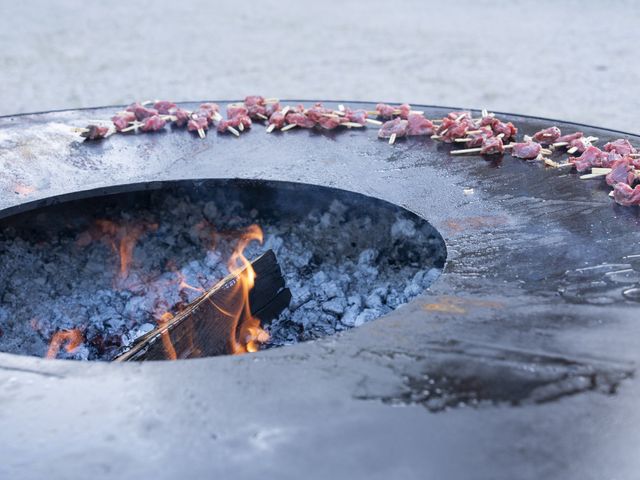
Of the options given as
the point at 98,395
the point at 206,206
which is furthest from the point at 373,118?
the point at 98,395

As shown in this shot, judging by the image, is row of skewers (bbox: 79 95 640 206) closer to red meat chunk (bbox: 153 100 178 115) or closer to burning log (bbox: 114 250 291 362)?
red meat chunk (bbox: 153 100 178 115)

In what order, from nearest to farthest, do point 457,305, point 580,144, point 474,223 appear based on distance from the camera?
point 457,305 → point 474,223 → point 580,144

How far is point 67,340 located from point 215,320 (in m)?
0.73

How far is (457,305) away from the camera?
6.92 ft

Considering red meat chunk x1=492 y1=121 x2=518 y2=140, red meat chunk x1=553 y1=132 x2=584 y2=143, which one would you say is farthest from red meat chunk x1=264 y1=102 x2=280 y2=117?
red meat chunk x1=553 y1=132 x2=584 y2=143

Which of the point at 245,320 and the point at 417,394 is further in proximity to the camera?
the point at 245,320

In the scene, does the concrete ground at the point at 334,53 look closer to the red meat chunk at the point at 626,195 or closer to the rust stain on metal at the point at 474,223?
the red meat chunk at the point at 626,195

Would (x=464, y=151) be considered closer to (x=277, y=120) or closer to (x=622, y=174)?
(x=622, y=174)

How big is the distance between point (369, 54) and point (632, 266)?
9051 mm

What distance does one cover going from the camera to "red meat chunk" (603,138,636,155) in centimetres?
321

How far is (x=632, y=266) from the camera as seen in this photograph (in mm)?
2299

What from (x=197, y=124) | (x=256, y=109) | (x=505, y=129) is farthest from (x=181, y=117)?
(x=505, y=129)

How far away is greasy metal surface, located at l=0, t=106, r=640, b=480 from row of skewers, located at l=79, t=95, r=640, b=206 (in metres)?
0.62

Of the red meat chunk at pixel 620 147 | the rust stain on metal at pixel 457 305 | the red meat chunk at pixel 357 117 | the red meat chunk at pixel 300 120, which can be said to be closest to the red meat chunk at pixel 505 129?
the red meat chunk at pixel 620 147
